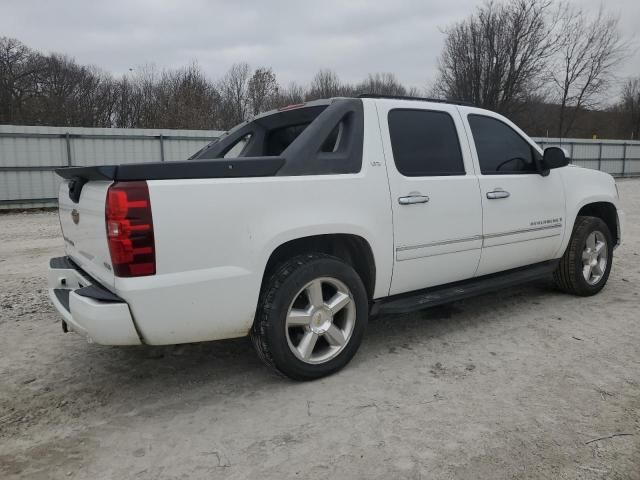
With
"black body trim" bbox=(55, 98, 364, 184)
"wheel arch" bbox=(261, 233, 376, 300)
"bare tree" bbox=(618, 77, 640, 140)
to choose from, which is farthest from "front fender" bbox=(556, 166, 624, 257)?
"bare tree" bbox=(618, 77, 640, 140)

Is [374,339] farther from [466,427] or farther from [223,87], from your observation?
[223,87]

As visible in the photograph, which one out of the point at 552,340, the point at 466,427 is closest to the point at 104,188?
the point at 466,427

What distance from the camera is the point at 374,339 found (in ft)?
12.6

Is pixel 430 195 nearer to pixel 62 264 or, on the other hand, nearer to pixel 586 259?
pixel 586 259

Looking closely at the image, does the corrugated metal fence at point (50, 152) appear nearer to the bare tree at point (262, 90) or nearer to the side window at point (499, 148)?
the side window at point (499, 148)

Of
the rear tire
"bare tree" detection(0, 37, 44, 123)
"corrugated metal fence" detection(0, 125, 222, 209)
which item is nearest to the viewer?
the rear tire

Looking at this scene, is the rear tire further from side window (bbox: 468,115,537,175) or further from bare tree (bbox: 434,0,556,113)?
bare tree (bbox: 434,0,556,113)

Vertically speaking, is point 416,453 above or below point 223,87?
below

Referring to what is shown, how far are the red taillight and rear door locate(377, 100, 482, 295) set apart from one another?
5.26 ft

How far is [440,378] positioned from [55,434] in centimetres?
221

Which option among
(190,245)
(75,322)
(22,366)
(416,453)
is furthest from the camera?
(22,366)

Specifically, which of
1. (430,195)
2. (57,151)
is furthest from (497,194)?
(57,151)

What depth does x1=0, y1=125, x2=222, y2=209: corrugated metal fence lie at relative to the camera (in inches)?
543

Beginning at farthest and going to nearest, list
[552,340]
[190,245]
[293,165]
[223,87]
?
[223,87], [552,340], [293,165], [190,245]
